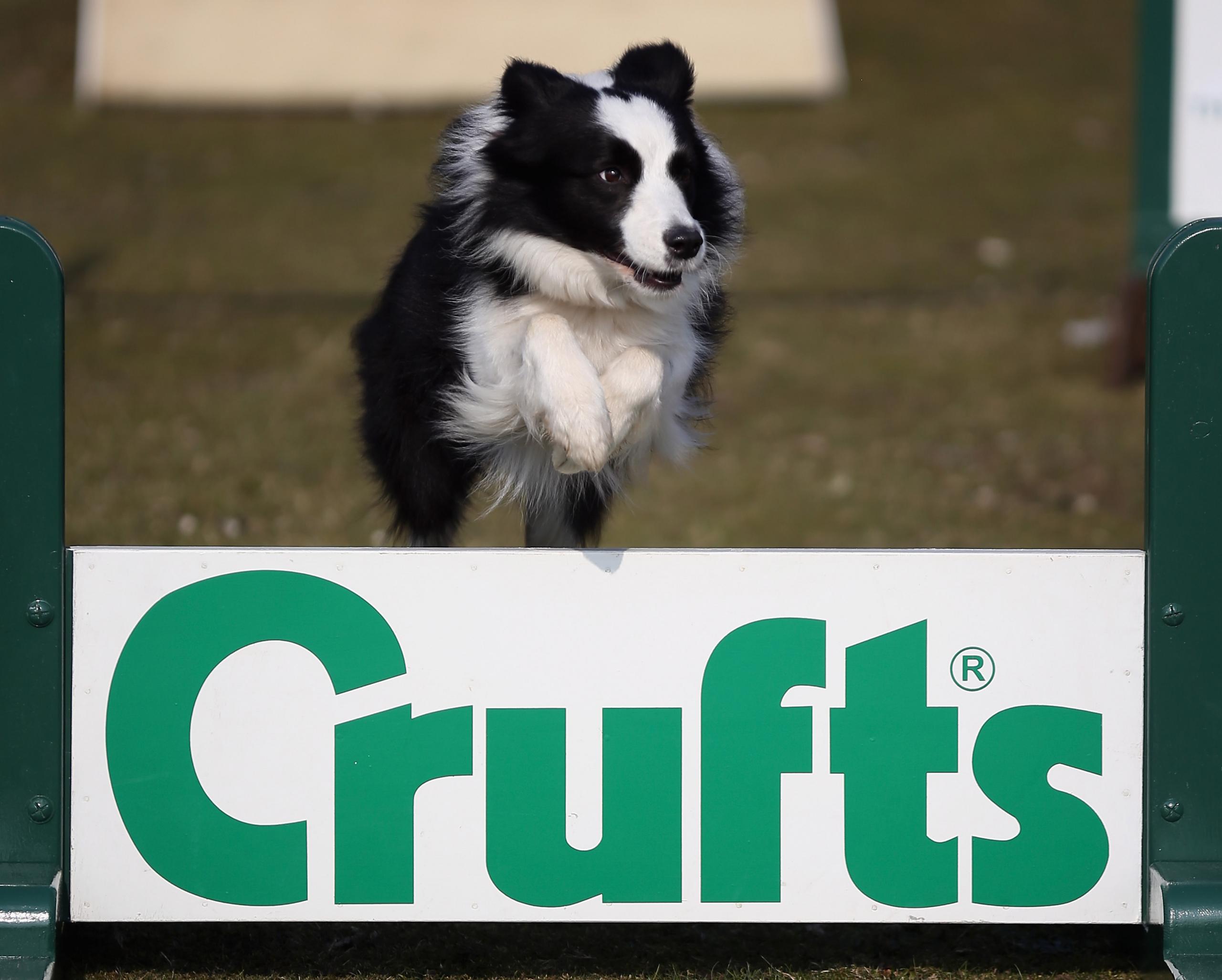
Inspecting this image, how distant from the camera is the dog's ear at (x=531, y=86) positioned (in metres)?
3.49

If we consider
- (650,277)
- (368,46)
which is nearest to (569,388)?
(650,277)

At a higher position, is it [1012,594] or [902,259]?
[902,259]

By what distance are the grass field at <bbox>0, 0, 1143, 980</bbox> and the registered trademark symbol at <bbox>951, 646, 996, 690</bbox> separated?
0.68 metres

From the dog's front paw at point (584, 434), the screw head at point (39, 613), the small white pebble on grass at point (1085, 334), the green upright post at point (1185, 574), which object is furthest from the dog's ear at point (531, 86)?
the small white pebble on grass at point (1085, 334)

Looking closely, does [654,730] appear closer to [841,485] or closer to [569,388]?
[569,388]

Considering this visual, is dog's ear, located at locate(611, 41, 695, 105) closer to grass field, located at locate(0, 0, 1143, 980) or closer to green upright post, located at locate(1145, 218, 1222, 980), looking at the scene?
grass field, located at locate(0, 0, 1143, 980)

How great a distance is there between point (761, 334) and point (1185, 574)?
8.15 m

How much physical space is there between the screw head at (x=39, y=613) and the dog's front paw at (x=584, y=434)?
3.75ft

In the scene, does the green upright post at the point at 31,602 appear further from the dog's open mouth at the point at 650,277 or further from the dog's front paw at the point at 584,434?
the dog's open mouth at the point at 650,277

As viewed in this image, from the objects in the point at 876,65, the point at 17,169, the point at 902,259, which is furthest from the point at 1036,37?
the point at 17,169

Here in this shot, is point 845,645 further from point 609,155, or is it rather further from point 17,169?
point 17,169

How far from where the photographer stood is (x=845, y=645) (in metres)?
2.78

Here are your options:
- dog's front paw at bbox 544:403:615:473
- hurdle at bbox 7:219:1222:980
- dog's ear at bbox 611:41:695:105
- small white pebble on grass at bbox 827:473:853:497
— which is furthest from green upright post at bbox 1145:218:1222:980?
small white pebble on grass at bbox 827:473:853:497

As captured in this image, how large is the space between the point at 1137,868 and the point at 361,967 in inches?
62.1
